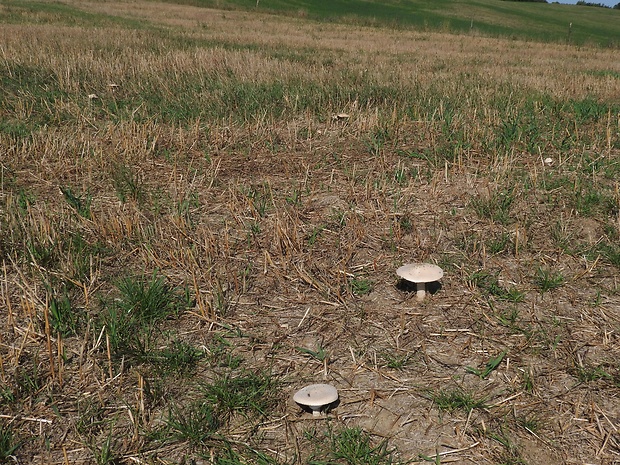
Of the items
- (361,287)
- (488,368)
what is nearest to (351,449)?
(488,368)

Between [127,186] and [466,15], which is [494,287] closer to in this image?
[127,186]

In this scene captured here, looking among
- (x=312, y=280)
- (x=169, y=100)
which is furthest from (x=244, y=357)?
(x=169, y=100)

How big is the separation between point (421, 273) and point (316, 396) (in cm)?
109

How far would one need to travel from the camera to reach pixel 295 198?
15.8 ft

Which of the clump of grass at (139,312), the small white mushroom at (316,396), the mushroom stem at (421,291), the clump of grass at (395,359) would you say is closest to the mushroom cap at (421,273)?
the mushroom stem at (421,291)

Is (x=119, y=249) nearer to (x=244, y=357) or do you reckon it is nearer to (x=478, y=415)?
(x=244, y=357)

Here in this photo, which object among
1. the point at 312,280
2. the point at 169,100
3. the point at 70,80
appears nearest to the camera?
the point at 312,280

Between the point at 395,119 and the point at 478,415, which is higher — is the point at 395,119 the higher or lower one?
the higher one

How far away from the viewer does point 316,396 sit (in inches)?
96.1

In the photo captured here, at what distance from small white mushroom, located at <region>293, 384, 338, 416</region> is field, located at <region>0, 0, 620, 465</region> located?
100 millimetres

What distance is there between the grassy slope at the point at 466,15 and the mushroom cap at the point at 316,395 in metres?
31.6

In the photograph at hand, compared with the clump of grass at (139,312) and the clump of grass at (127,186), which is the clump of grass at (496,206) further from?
the clump of grass at (127,186)

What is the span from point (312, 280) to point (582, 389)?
1.64 metres

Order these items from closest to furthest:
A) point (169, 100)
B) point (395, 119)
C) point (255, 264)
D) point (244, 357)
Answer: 1. point (244, 357)
2. point (255, 264)
3. point (395, 119)
4. point (169, 100)
